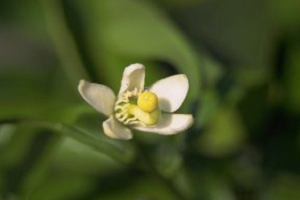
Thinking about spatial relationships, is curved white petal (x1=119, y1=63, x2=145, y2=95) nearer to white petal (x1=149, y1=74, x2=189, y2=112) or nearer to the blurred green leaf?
white petal (x1=149, y1=74, x2=189, y2=112)


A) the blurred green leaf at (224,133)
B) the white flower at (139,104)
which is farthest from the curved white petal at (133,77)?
the blurred green leaf at (224,133)

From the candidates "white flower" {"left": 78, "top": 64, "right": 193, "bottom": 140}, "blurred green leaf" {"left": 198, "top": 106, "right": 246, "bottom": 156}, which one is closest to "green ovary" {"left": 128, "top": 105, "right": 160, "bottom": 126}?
"white flower" {"left": 78, "top": 64, "right": 193, "bottom": 140}

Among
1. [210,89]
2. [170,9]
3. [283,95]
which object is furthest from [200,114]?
[170,9]

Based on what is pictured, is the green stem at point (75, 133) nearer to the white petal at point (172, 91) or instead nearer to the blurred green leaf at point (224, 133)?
the white petal at point (172, 91)

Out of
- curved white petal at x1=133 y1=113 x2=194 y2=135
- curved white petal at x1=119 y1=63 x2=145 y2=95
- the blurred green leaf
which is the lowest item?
the blurred green leaf

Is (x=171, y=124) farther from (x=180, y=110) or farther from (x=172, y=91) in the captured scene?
(x=180, y=110)

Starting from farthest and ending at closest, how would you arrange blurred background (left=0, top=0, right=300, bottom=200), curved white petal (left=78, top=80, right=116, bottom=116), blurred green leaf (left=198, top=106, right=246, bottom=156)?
1. blurred green leaf (left=198, top=106, right=246, bottom=156)
2. blurred background (left=0, top=0, right=300, bottom=200)
3. curved white petal (left=78, top=80, right=116, bottom=116)
